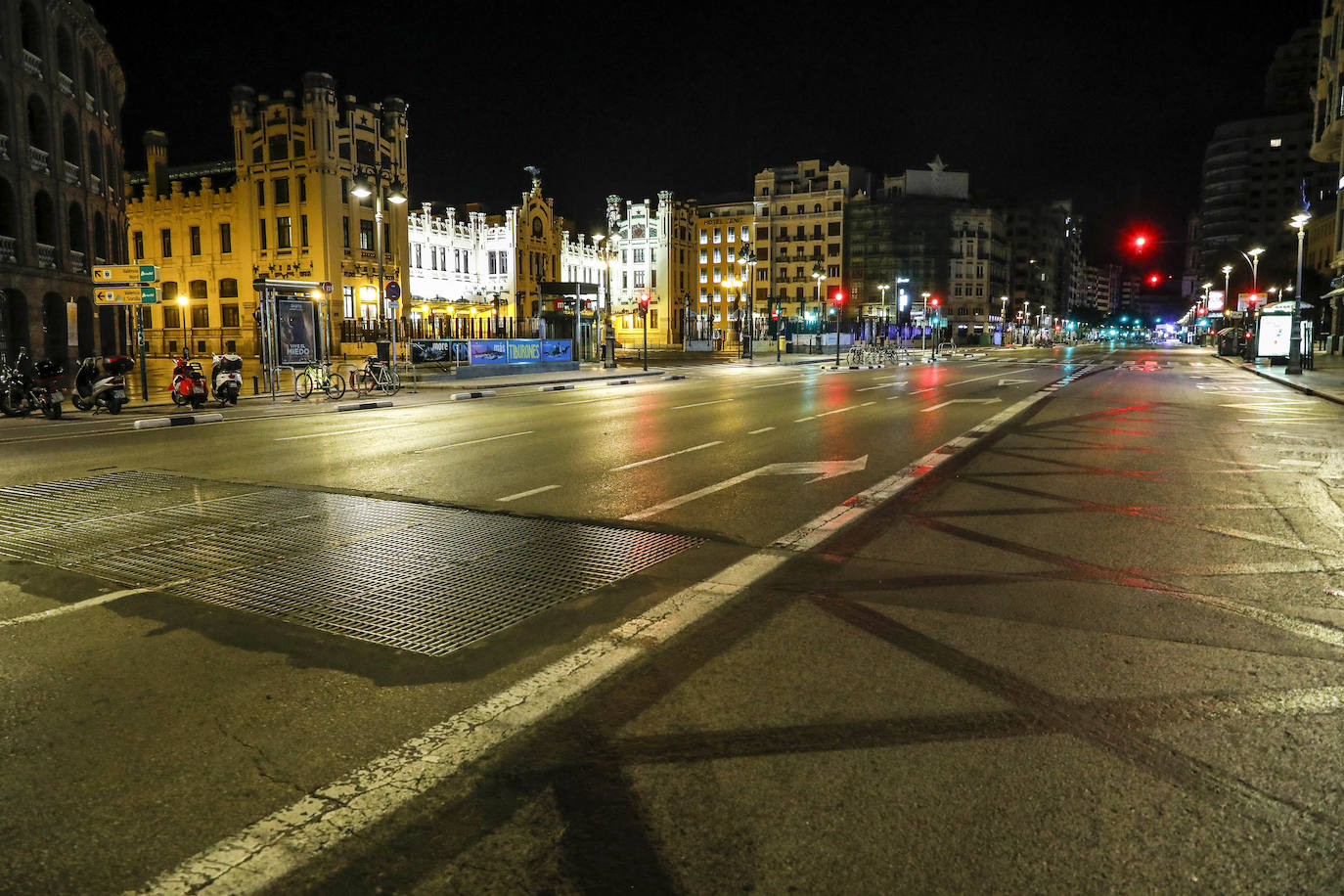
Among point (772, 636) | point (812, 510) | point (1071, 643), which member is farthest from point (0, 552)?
point (1071, 643)

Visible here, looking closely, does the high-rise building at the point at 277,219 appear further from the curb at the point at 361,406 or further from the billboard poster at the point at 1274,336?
the billboard poster at the point at 1274,336

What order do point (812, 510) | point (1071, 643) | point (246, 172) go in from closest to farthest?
point (1071, 643) < point (812, 510) < point (246, 172)

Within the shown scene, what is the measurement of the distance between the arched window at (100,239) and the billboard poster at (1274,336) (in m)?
52.0

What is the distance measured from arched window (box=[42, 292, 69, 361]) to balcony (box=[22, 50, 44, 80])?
296 inches

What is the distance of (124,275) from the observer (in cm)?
2456

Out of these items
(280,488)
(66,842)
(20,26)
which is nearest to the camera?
(66,842)

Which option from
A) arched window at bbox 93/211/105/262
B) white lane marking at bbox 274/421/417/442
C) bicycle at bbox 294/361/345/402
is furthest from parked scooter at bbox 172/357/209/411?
arched window at bbox 93/211/105/262

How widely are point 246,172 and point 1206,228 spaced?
7795 inches

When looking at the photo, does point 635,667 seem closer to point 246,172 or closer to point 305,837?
point 305,837

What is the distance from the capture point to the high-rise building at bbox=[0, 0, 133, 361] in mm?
29703

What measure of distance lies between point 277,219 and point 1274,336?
194 feet

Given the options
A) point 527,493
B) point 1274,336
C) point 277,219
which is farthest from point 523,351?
point 1274,336

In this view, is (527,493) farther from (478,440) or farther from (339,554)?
(478,440)

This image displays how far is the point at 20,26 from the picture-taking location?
30.4m
